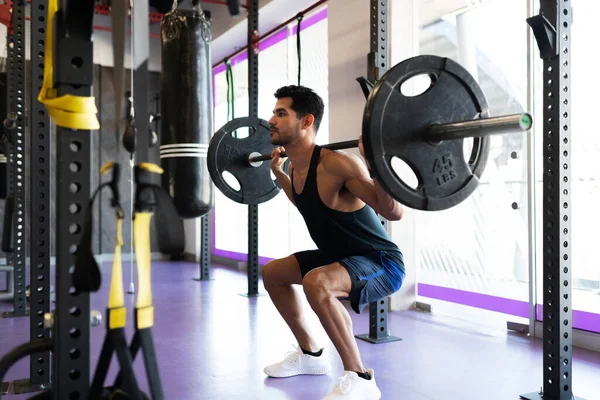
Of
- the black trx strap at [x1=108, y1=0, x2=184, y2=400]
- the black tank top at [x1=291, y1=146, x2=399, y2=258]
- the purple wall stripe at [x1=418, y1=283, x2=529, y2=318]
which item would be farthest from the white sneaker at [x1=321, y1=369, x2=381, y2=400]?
the purple wall stripe at [x1=418, y1=283, x2=529, y2=318]

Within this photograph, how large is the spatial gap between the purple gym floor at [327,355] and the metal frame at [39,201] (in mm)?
160

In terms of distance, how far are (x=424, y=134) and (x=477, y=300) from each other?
8.01 ft

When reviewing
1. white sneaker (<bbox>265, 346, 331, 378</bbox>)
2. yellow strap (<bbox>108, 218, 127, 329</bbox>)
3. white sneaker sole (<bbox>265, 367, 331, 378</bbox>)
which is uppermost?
yellow strap (<bbox>108, 218, 127, 329</bbox>)

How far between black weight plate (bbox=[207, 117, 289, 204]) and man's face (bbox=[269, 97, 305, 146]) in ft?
2.22

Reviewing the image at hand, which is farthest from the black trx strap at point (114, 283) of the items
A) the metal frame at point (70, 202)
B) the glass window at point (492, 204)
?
the glass window at point (492, 204)

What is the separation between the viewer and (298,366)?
269 centimetres

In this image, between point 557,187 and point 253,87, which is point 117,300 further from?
point 253,87

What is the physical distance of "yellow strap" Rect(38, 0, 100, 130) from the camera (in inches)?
48.3

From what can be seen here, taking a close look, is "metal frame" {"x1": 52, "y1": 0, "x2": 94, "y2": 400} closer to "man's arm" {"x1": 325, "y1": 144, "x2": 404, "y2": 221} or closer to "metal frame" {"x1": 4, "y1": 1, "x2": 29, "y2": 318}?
"man's arm" {"x1": 325, "y1": 144, "x2": 404, "y2": 221}

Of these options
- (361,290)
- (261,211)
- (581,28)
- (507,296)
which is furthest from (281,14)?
(361,290)

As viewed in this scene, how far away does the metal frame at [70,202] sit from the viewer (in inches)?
48.0

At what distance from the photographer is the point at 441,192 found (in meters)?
1.73

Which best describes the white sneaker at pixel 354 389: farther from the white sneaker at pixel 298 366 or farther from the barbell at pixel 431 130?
the barbell at pixel 431 130

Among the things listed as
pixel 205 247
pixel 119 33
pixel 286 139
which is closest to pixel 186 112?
pixel 119 33
